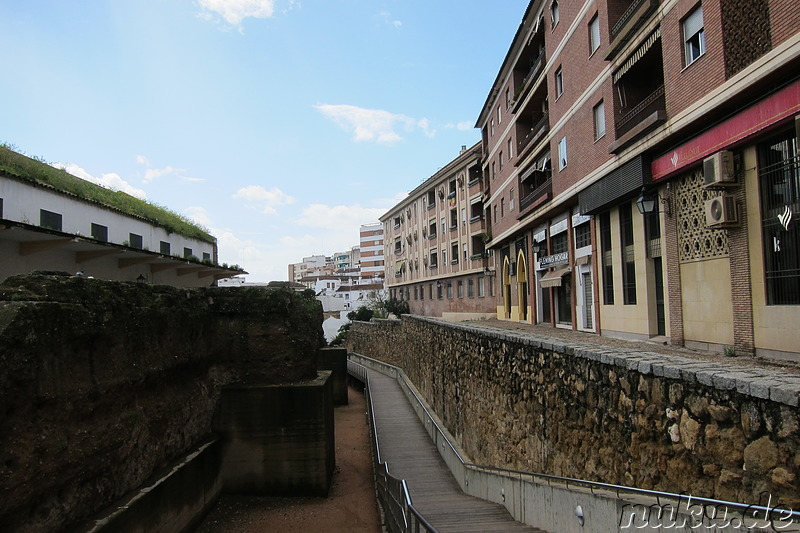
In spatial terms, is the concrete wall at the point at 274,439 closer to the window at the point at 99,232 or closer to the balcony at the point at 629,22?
the window at the point at 99,232

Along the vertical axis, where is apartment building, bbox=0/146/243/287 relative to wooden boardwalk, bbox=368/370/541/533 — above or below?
above

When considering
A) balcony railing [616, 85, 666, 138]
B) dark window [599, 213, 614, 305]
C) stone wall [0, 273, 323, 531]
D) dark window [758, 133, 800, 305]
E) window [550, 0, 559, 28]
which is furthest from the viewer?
window [550, 0, 559, 28]

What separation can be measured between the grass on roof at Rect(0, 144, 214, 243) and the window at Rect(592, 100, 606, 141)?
16.9m

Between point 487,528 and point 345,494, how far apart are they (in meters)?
6.12

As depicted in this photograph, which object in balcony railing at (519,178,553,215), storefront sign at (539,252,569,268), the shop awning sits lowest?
the shop awning

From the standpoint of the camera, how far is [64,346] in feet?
19.8

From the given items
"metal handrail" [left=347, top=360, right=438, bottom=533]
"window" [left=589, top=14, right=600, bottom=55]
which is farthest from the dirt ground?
"window" [left=589, top=14, right=600, bottom=55]

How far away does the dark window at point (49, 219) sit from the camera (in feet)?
51.4

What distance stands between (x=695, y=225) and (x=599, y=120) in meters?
5.84

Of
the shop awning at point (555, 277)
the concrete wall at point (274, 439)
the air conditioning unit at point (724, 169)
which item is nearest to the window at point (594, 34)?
the shop awning at point (555, 277)

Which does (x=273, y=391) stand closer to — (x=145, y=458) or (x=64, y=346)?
(x=145, y=458)

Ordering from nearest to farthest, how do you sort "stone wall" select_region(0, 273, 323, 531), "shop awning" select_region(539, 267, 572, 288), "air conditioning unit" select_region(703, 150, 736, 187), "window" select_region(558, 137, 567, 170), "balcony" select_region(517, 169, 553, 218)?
"stone wall" select_region(0, 273, 323, 531) < "air conditioning unit" select_region(703, 150, 736, 187) < "window" select_region(558, 137, 567, 170) < "shop awning" select_region(539, 267, 572, 288) < "balcony" select_region(517, 169, 553, 218)

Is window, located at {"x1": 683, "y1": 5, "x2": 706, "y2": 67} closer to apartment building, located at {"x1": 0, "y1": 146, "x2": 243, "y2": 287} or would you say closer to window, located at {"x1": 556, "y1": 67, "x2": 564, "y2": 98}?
window, located at {"x1": 556, "y1": 67, "x2": 564, "y2": 98}

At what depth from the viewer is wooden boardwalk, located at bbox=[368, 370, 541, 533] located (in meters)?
7.14
